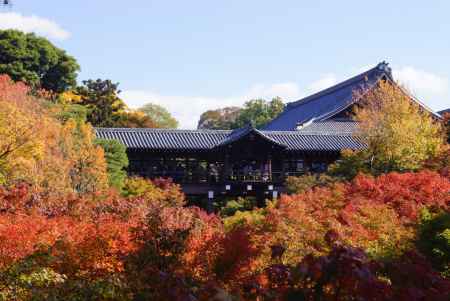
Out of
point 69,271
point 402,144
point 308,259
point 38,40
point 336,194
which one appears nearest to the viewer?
point 308,259

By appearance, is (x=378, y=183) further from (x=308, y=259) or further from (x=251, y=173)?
(x=251, y=173)

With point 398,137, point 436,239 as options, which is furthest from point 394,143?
point 436,239

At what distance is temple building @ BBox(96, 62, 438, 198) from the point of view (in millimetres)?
29047

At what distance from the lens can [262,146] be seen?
29703 mm

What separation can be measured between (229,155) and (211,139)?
1676 mm

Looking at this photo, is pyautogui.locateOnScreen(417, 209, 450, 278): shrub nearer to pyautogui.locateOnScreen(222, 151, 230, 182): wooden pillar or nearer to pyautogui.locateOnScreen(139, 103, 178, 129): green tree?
pyautogui.locateOnScreen(222, 151, 230, 182): wooden pillar

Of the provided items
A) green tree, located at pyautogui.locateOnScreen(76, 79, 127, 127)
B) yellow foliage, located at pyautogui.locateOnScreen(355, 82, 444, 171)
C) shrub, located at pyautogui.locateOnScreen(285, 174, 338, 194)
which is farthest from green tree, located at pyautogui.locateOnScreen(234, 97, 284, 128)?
shrub, located at pyautogui.locateOnScreen(285, 174, 338, 194)

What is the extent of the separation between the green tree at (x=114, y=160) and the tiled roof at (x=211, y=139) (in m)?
3.74

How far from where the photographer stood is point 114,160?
24.2 m

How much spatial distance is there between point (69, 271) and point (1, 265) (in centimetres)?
105

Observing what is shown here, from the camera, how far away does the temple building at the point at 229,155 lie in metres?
29.0

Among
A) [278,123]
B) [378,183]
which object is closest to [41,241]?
[378,183]

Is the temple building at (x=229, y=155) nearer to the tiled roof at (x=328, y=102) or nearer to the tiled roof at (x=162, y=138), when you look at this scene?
the tiled roof at (x=162, y=138)

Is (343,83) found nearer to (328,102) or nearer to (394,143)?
(328,102)
